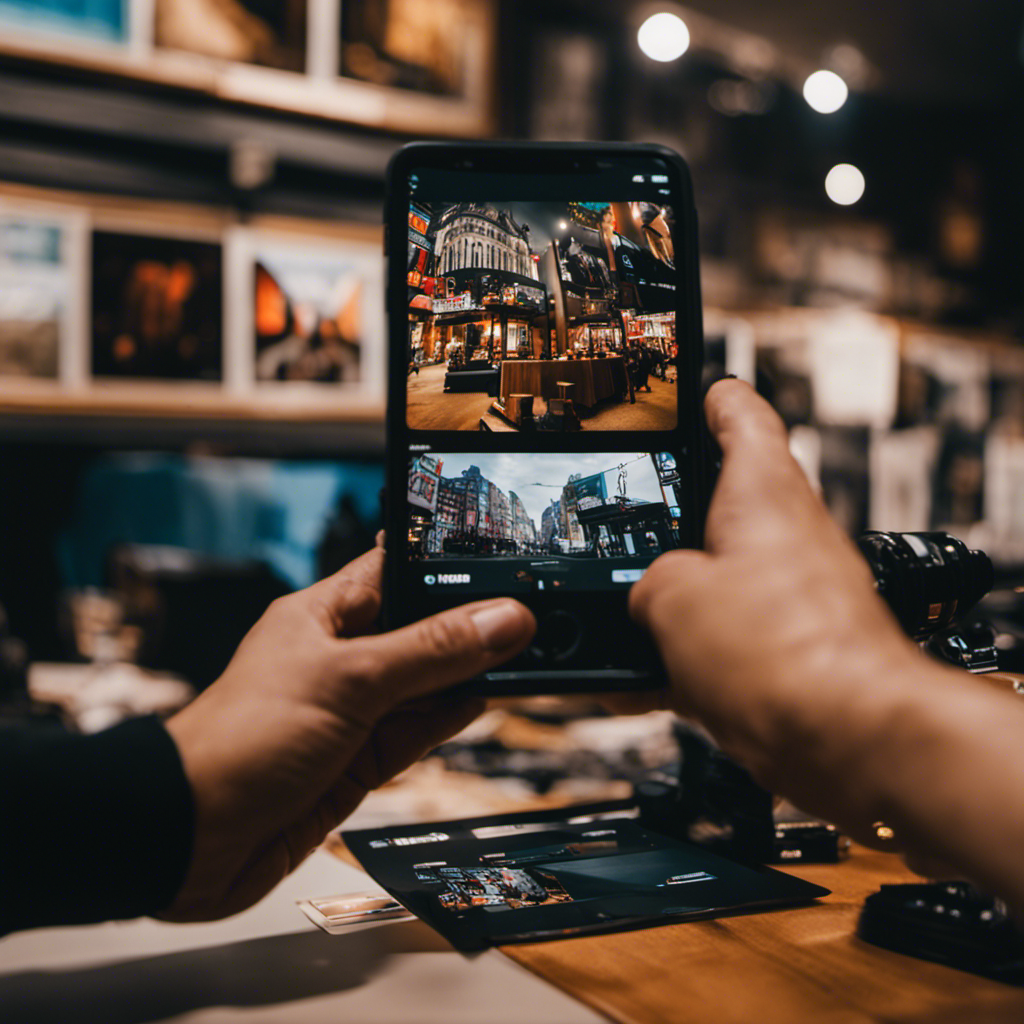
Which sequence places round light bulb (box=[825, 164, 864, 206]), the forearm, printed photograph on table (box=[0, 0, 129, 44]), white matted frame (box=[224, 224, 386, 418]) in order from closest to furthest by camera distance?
the forearm → printed photograph on table (box=[0, 0, 129, 44]) → white matted frame (box=[224, 224, 386, 418]) → round light bulb (box=[825, 164, 864, 206])

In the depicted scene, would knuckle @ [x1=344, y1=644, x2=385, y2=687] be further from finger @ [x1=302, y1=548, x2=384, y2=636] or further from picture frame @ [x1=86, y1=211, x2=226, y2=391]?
picture frame @ [x1=86, y1=211, x2=226, y2=391]

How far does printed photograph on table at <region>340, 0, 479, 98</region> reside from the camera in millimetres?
1694

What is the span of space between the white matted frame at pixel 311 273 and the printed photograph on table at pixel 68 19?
36 cm

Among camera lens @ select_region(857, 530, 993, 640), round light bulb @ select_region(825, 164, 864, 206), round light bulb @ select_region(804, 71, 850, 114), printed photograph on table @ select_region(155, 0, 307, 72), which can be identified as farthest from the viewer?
round light bulb @ select_region(825, 164, 864, 206)

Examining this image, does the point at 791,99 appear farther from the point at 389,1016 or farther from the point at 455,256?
the point at 389,1016

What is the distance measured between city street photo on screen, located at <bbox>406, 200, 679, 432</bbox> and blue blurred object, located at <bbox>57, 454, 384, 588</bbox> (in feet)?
3.42

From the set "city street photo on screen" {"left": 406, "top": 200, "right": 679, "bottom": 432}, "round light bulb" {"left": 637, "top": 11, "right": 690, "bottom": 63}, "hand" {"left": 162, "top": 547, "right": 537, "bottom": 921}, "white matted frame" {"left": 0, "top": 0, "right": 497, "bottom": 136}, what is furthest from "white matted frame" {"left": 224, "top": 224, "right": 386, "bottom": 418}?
"hand" {"left": 162, "top": 547, "right": 537, "bottom": 921}

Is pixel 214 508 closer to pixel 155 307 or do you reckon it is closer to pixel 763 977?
pixel 155 307

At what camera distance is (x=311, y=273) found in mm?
1711

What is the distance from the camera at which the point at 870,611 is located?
0.37 m

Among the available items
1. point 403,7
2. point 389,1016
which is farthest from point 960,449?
point 389,1016

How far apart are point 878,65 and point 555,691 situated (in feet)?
8.12

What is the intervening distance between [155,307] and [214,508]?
14.6 inches

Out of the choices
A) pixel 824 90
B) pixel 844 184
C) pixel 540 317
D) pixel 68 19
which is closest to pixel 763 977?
pixel 540 317
